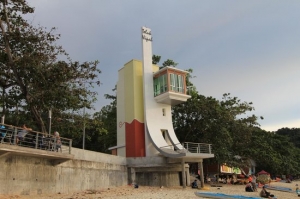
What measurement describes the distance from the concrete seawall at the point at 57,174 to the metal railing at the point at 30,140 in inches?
25.7

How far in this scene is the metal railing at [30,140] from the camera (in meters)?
13.9

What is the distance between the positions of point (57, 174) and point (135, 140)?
10.4 m

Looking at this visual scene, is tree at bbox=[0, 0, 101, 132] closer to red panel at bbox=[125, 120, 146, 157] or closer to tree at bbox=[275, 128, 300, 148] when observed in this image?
red panel at bbox=[125, 120, 146, 157]

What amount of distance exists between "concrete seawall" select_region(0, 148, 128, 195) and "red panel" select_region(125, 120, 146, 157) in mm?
3206

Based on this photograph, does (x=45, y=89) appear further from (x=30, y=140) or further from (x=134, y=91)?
(x=134, y=91)

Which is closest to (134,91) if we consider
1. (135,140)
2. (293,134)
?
(135,140)

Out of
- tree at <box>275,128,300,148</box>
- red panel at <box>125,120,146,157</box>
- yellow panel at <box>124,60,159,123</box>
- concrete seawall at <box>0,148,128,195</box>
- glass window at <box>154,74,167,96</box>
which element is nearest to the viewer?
concrete seawall at <box>0,148,128,195</box>

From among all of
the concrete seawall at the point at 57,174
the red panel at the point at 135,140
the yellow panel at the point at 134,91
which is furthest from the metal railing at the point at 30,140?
the yellow panel at the point at 134,91

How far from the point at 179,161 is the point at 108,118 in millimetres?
13699

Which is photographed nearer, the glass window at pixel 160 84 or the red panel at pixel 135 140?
the red panel at pixel 135 140

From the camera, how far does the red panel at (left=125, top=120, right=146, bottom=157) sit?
86.3ft

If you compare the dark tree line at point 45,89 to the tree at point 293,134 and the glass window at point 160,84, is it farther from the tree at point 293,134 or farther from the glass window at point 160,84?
the tree at point 293,134

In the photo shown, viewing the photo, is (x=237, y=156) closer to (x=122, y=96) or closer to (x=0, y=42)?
(x=122, y=96)

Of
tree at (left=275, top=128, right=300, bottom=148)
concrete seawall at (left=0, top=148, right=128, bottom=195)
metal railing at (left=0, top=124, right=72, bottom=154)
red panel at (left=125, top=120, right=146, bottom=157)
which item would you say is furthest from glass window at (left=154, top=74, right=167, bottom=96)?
tree at (left=275, top=128, right=300, bottom=148)
